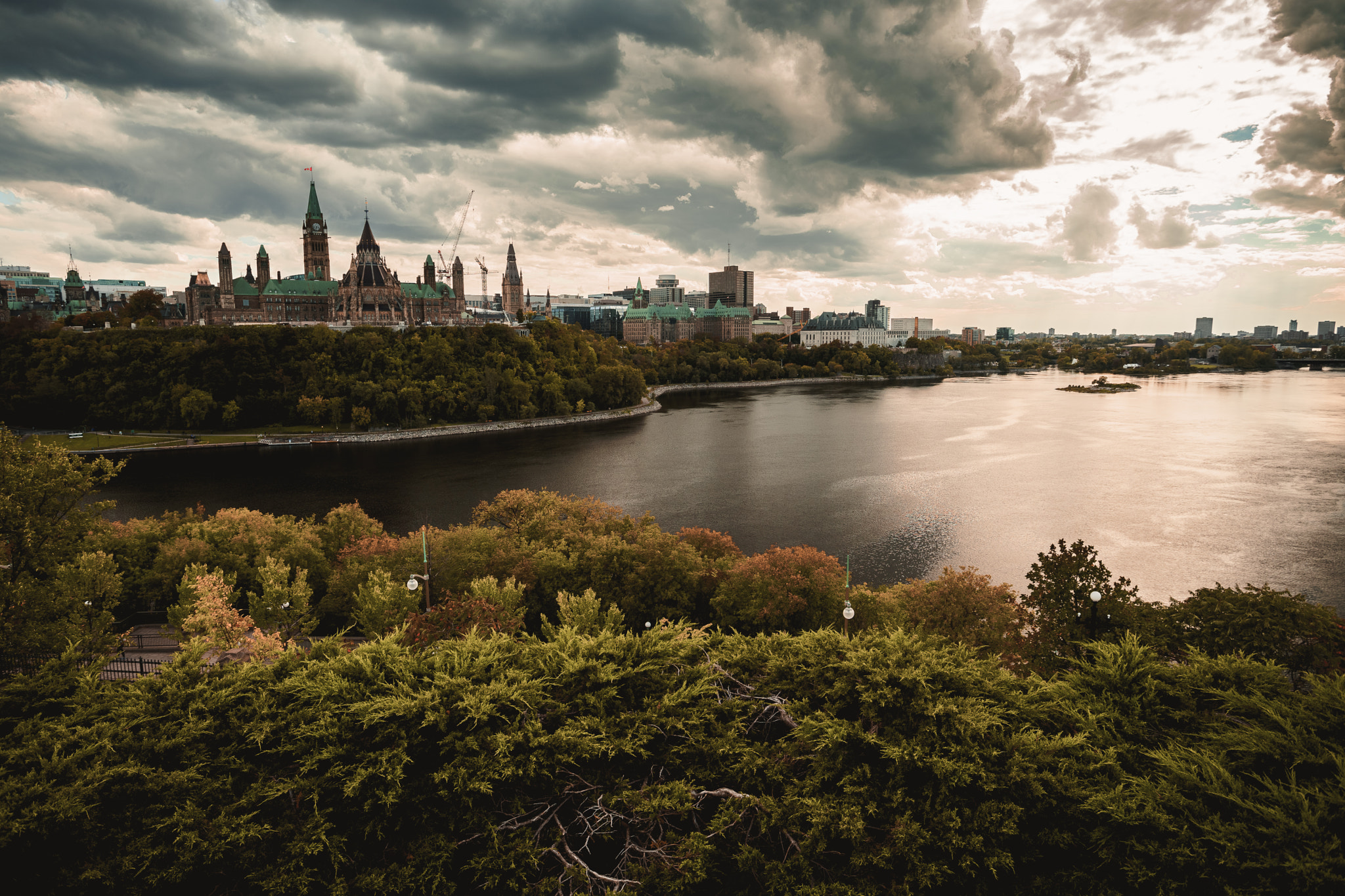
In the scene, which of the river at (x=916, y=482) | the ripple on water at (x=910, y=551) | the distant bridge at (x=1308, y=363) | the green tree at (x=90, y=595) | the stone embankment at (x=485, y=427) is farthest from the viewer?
the distant bridge at (x=1308, y=363)

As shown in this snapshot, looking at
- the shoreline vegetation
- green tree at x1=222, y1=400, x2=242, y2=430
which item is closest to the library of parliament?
green tree at x1=222, y1=400, x2=242, y2=430

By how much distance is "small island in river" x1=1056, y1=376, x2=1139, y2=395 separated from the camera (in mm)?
87750

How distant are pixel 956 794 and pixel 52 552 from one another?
15.1m

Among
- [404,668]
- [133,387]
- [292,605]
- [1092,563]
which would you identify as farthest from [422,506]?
[133,387]

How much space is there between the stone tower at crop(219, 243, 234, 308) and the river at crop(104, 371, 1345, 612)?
44.6m

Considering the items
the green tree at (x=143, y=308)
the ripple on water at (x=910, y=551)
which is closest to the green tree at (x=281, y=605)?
the ripple on water at (x=910, y=551)

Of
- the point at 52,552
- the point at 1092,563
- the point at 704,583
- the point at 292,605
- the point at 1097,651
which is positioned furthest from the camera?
the point at 704,583

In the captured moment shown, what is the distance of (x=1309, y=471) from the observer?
36.4m

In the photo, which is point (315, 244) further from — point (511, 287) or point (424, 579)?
point (424, 579)

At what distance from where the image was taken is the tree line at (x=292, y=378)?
55.8m

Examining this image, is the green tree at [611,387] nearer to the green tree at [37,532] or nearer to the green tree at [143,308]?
the green tree at [37,532]

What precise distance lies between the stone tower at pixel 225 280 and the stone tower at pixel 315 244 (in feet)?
28.6

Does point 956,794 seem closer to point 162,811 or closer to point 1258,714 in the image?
point 1258,714

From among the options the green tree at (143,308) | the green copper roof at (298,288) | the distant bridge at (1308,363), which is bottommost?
the distant bridge at (1308,363)
